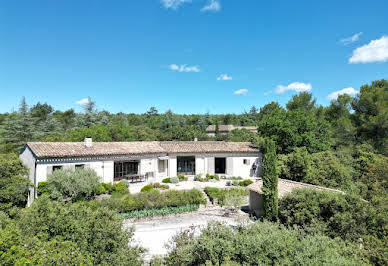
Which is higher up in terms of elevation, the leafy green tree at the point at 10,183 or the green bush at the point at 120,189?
the leafy green tree at the point at 10,183

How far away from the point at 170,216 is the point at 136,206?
8.78 feet

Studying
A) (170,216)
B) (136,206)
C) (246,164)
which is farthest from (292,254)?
(246,164)

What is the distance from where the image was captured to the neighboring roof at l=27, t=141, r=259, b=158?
1912cm

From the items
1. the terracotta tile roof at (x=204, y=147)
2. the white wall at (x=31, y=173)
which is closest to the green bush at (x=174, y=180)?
the terracotta tile roof at (x=204, y=147)

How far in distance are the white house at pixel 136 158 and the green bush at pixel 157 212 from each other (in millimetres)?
7625

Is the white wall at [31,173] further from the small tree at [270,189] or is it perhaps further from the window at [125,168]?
the small tree at [270,189]

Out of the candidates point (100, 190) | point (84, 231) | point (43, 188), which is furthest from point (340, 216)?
point (43, 188)

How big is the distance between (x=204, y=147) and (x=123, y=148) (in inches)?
406

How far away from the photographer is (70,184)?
16.6 m

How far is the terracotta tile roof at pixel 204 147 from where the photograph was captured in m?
26.6

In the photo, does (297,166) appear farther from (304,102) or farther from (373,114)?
(304,102)

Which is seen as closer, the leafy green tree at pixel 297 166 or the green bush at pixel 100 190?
the green bush at pixel 100 190

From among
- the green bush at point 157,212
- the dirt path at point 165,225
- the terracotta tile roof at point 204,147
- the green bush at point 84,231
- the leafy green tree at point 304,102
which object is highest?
the leafy green tree at point 304,102

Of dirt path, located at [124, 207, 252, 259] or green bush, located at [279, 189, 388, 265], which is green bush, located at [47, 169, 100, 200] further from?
green bush, located at [279, 189, 388, 265]
